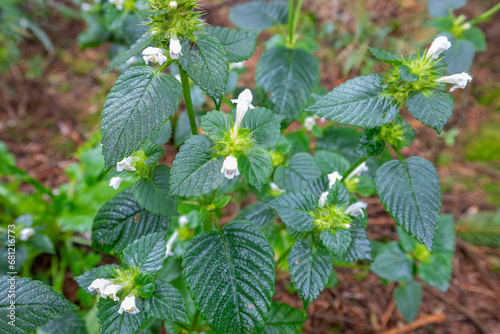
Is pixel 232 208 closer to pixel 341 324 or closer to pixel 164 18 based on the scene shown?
pixel 341 324

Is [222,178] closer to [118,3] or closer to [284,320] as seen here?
[284,320]

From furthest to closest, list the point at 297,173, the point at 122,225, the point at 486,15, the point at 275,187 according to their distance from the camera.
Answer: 1. the point at 486,15
2. the point at 275,187
3. the point at 297,173
4. the point at 122,225

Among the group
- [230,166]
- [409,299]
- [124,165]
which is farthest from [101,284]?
[409,299]

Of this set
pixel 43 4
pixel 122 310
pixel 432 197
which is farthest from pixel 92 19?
pixel 432 197

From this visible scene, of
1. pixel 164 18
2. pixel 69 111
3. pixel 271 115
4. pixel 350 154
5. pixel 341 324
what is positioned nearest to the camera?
pixel 164 18

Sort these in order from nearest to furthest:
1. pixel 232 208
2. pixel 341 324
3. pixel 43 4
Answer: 1. pixel 341 324
2. pixel 232 208
3. pixel 43 4

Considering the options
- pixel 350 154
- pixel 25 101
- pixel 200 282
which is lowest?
pixel 350 154

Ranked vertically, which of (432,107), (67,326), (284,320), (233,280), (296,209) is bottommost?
(284,320)
